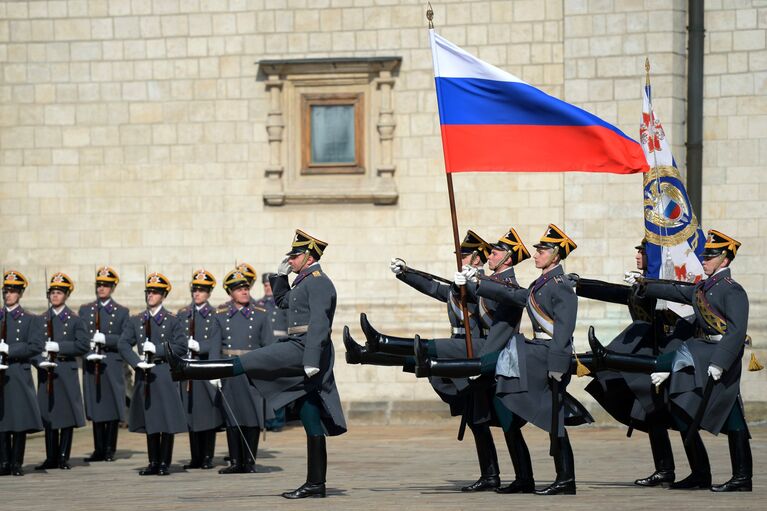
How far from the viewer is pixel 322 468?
33.9 ft

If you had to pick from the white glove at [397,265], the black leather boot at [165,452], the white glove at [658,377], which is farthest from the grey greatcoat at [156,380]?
the white glove at [658,377]

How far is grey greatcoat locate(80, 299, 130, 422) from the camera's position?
14062 millimetres

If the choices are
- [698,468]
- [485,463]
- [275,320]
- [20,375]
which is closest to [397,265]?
[485,463]

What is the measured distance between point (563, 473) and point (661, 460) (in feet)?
3.77

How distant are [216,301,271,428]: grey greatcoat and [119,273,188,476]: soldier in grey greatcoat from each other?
0.41 metres

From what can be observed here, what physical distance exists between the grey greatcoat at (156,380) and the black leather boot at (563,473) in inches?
157

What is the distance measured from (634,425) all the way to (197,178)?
7958 mm

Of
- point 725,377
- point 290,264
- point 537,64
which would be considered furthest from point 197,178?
point 725,377

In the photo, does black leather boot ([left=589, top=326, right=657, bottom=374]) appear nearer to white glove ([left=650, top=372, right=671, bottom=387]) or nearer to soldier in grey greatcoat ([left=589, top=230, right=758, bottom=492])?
soldier in grey greatcoat ([left=589, top=230, right=758, bottom=492])

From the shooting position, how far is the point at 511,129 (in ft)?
36.1

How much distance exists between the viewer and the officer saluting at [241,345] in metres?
13.1

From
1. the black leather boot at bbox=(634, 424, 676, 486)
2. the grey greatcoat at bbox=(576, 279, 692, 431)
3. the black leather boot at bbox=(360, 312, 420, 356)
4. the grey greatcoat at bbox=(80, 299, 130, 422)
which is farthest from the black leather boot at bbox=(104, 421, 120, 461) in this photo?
the black leather boot at bbox=(634, 424, 676, 486)

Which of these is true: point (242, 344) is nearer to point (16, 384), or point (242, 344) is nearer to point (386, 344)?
point (16, 384)

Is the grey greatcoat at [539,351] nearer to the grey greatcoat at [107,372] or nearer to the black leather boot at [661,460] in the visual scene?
the black leather boot at [661,460]
